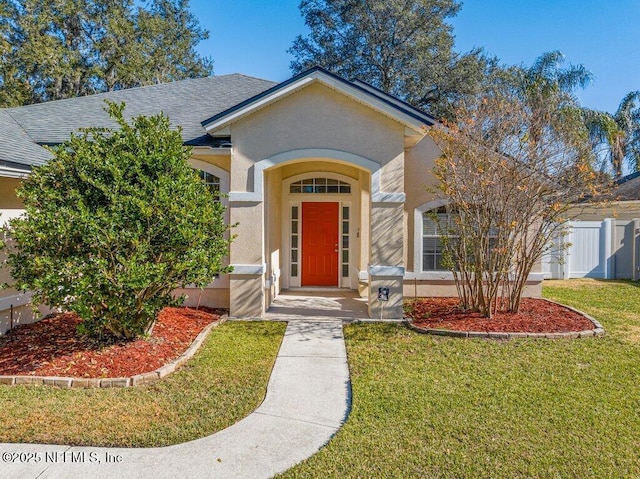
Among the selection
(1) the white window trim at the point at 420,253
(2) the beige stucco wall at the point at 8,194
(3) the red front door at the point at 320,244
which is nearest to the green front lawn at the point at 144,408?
(2) the beige stucco wall at the point at 8,194

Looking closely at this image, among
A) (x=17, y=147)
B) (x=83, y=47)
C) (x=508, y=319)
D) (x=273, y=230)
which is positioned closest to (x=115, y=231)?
(x=17, y=147)

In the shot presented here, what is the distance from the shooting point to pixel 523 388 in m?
5.13

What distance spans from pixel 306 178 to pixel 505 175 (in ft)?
18.2

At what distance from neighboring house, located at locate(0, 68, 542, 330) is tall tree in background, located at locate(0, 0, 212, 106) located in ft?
51.8

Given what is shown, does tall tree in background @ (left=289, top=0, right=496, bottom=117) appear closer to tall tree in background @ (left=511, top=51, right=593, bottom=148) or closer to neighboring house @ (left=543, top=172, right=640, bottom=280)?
tall tree in background @ (left=511, top=51, right=593, bottom=148)

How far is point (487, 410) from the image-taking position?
4547 mm

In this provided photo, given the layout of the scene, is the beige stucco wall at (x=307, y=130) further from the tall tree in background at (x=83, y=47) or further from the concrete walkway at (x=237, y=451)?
the tall tree in background at (x=83, y=47)

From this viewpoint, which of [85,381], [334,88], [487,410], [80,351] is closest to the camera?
[487,410]

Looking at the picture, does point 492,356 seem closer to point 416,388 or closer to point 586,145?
point 416,388

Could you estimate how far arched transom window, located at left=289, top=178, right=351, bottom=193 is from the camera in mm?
11641

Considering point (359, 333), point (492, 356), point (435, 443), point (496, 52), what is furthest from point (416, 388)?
point (496, 52)

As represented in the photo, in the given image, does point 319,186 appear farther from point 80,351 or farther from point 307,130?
A: point 80,351

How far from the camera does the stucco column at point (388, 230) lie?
27.3 ft

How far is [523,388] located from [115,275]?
5650mm
